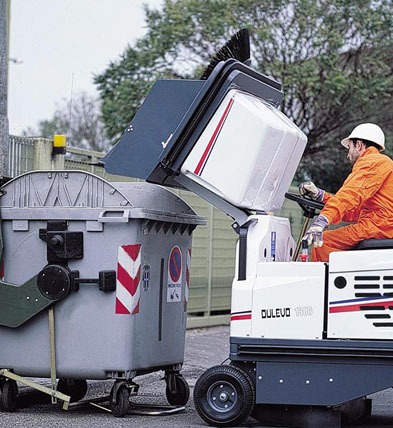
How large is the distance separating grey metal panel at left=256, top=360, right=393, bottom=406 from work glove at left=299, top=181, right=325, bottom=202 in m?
1.50

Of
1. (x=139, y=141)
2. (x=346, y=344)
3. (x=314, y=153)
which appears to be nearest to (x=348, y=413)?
(x=346, y=344)

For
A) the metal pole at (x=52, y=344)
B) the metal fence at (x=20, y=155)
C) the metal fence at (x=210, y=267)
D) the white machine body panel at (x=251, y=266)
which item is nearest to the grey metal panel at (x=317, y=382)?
the white machine body panel at (x=251, y=266)

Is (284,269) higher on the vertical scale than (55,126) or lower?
lower

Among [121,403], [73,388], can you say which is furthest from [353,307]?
[73,388]

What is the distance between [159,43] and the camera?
2542cm

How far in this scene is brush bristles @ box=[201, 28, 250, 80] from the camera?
6.93 meters

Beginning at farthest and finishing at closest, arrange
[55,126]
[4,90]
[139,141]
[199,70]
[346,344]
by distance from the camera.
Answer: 1. [55,126]
2. [199,70]
3. [4,90]
4. [139,141]
5. [346,344]

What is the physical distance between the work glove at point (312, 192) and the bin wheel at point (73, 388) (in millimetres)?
2182

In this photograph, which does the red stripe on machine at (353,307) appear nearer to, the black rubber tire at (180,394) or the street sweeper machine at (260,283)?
the street sweeper machine at (260,283)

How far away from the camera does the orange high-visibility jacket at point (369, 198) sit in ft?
21.6

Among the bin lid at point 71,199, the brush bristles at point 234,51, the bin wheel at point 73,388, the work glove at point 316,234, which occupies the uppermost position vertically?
the brush bristles at point 234,51

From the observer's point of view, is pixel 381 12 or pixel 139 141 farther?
pixel 381 12

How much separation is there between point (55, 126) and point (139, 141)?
114 ft

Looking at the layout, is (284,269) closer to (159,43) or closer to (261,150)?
(261,150)
